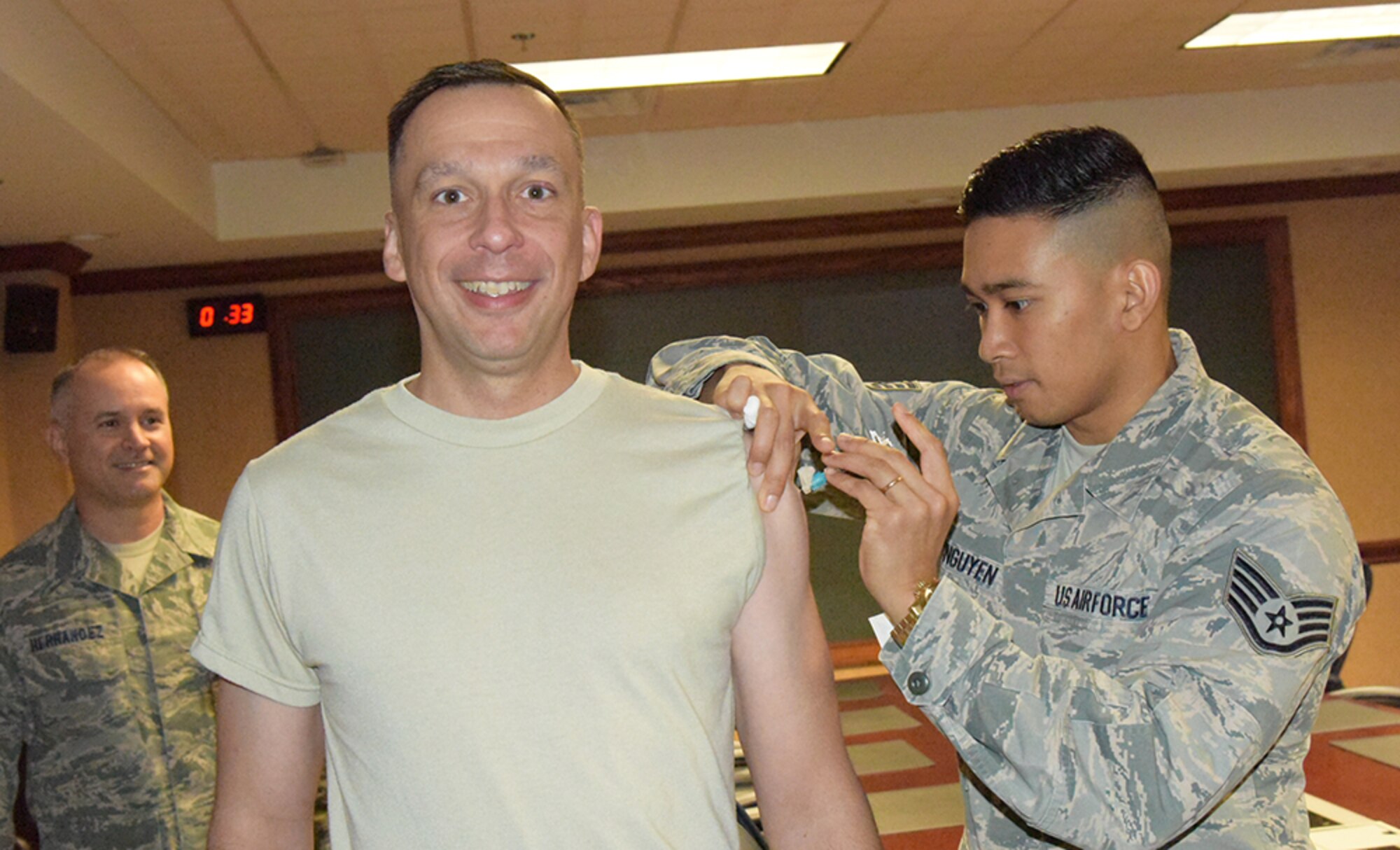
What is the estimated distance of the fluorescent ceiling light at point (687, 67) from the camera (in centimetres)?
Answer: 517

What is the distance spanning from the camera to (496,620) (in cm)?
125

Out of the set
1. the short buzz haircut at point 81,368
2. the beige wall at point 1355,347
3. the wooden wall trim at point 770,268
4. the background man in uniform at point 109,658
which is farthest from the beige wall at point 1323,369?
the background man in uniform at point 109,658

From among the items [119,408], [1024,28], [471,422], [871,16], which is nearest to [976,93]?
[1024,28]

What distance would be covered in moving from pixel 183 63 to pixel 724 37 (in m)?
2.03

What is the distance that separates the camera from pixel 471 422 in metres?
1.35

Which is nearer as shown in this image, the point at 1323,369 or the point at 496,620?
the point at 496,620

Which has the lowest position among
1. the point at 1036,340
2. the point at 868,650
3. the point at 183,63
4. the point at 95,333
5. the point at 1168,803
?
the point at 868,650

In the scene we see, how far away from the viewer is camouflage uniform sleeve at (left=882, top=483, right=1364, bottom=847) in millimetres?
→ 1456

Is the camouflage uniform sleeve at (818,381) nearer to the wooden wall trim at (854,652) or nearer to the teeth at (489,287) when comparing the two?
the teeth at (489,287)

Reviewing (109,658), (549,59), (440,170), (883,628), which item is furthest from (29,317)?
(883,628)

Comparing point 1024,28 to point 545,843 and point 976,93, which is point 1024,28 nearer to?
point 976,93

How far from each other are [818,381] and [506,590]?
2.99ft

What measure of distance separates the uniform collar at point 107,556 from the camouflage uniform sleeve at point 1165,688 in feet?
6.80

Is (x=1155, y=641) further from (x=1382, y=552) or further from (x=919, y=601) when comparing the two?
(x=1382, y=552)
